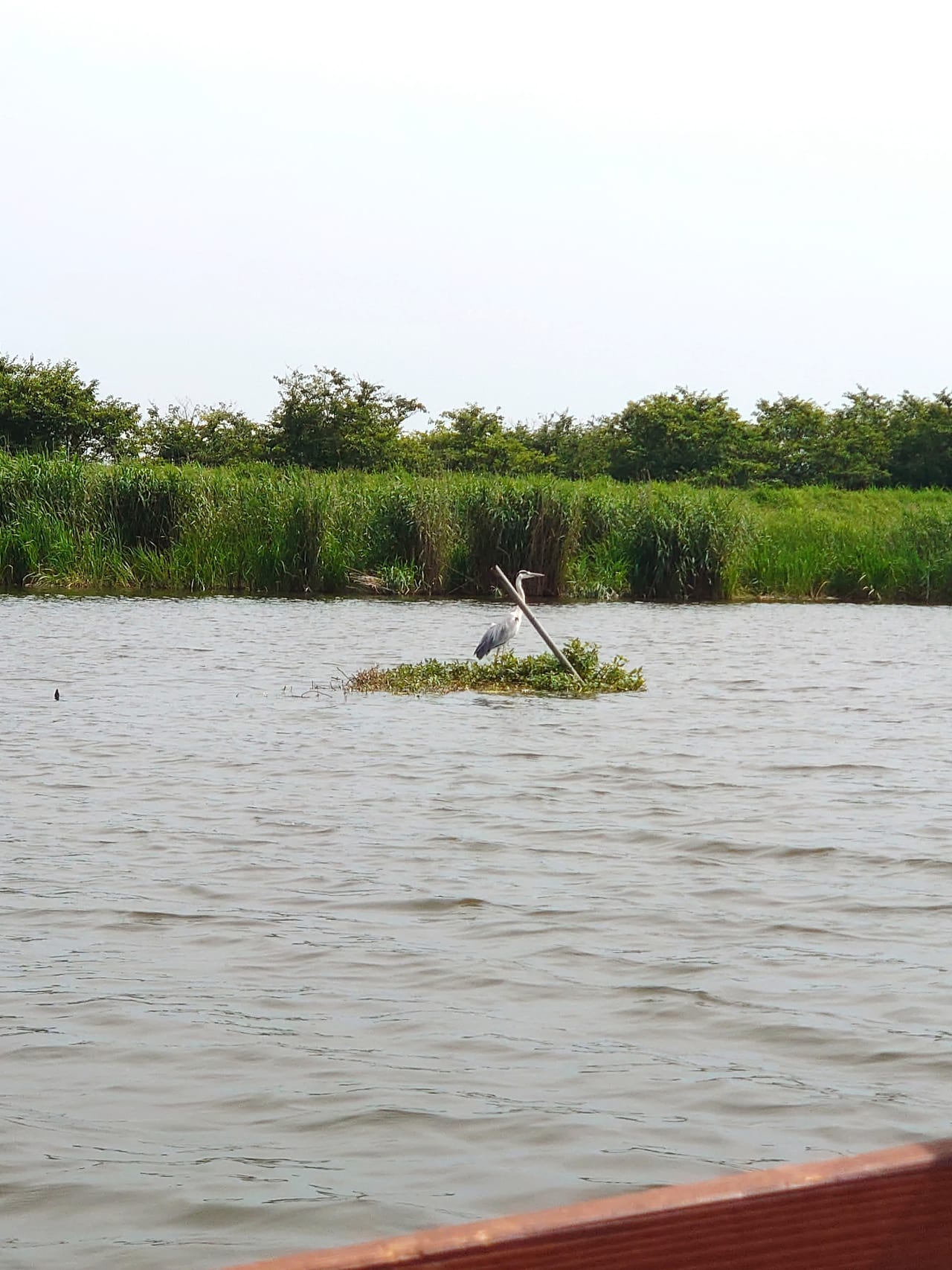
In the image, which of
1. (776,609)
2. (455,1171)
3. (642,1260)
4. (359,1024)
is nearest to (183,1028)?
(359,1024)

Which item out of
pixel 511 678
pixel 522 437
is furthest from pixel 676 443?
pixel 511 678

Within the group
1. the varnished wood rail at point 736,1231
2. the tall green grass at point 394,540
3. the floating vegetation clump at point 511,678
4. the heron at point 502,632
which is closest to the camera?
the varnished wood rail at point 736,1231

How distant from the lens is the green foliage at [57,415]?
161 feet

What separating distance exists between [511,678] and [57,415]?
38.5m

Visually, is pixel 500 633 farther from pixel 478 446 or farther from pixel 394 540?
pixel 478 446

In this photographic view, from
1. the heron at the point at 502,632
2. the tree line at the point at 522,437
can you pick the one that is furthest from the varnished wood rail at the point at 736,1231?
the tree line at the point at 522,437

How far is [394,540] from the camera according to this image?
1085 inches

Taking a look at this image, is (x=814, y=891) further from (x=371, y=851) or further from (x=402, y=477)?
(x=402, y=477)

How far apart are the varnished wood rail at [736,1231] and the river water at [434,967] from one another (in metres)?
2.11

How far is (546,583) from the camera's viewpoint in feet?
89.7

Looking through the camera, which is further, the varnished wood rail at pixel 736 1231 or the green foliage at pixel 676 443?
the green foliage at pixel 676 443

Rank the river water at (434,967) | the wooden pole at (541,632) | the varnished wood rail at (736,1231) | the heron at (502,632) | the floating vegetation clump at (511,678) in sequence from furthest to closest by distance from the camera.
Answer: the floating vegetation clump at (511,678), the heron at (502,632), the wooden pole at (541,632), the river water at (434,967), the varnished wood rail at (736,1231)

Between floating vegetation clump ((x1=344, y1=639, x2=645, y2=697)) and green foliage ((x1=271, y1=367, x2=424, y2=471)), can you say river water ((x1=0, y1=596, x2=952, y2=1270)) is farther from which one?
green foliage ((x1=271, y1=367, x2=424, y2=471))

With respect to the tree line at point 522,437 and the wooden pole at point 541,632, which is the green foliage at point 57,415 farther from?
the wooden pole at point 541,632
